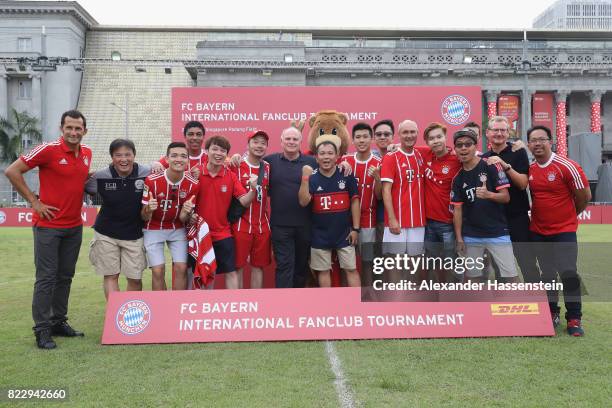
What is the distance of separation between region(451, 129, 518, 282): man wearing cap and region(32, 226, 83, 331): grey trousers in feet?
12.7

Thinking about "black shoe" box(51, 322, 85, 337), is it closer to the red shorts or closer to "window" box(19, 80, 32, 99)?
the red shorts

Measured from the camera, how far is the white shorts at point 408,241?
5.64 metres

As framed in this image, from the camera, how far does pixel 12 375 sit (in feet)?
13.5

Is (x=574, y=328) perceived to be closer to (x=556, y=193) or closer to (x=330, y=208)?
(x=556, y=193)

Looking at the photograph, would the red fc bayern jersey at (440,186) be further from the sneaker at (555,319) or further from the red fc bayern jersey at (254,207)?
the red fc bayern jersey at (254,207)

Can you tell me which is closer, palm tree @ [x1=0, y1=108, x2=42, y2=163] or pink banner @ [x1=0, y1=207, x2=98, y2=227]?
pink banner @ [x1=0, y1=207, x2=98, y2=227]

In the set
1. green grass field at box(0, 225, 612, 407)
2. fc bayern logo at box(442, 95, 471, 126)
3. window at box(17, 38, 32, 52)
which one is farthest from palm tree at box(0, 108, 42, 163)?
green grass field at box(0, 225, 612, 407)

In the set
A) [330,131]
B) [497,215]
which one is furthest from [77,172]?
[497,215]

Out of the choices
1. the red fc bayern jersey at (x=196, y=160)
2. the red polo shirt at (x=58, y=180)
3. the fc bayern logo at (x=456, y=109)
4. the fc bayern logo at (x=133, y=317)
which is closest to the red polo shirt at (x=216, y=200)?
the red fc bayern jersey at (x=196, y=160)

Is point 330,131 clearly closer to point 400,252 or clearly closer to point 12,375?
point 400,252

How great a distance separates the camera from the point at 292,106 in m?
8.55

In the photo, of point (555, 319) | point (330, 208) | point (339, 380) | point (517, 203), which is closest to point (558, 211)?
point (517, 203)

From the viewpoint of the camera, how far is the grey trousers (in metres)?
5.02

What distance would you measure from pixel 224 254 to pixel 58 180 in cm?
178
